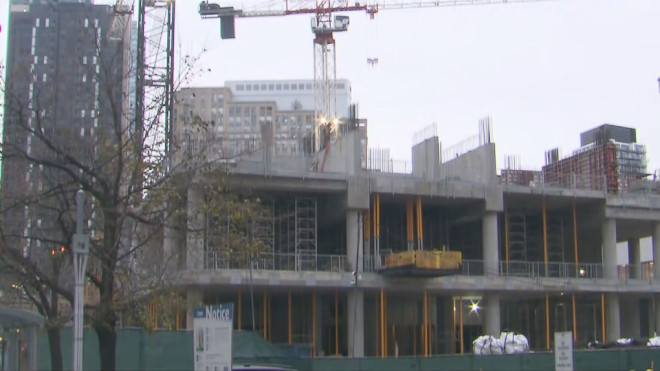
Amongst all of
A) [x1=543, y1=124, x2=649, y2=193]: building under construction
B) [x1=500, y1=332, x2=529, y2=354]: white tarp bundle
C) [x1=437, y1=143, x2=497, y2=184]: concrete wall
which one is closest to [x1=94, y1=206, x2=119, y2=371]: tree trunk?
[x1=500, y1=332, x2=529, y2=354]: white tarp bundle

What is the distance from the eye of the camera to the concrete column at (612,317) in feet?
194

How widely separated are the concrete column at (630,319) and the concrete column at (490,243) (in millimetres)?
14524

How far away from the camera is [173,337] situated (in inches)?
1081

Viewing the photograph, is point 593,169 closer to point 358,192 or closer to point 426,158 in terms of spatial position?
point 426,158

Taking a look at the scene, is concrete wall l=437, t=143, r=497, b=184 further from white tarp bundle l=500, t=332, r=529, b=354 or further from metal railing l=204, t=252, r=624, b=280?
white tarp bundle l=500, t=332, r=529, b=354

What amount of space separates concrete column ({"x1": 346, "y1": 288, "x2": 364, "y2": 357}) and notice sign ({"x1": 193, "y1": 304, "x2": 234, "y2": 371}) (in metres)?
36.0

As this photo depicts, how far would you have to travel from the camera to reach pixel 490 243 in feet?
184

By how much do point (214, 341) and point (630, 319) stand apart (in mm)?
56698

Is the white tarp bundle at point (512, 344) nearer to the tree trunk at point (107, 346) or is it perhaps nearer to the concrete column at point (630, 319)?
the concrete column at point (630, 319)

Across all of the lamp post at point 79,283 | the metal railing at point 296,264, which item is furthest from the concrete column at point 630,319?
the lamp post at point 79,283

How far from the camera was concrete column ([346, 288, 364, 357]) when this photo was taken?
171 feet

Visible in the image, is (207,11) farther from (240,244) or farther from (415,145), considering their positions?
(240,244)

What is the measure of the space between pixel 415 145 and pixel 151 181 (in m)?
40.5

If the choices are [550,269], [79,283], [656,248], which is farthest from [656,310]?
[79,283]
